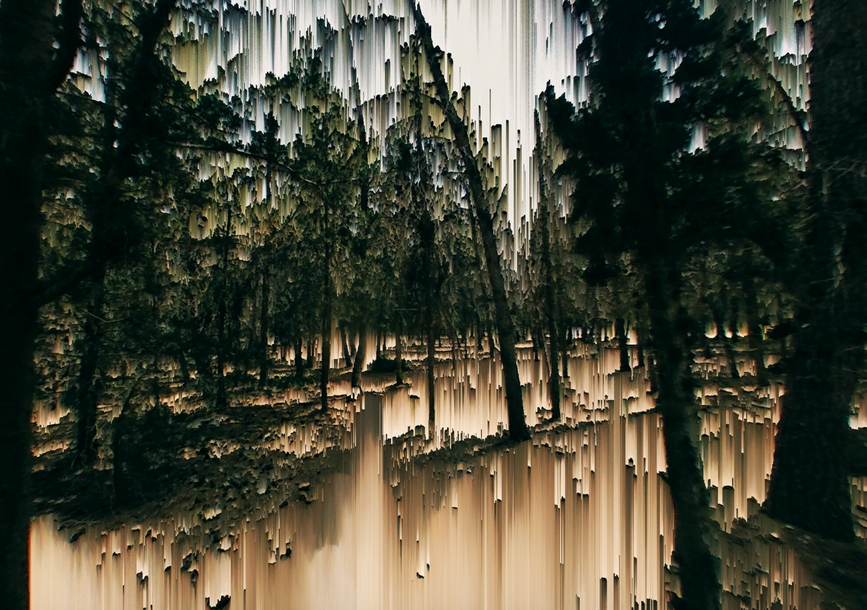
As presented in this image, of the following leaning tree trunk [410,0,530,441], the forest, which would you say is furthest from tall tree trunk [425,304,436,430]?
leaning tree trunk [410,0,530,441]

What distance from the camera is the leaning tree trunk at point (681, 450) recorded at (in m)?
3.62

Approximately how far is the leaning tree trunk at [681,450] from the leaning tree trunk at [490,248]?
595 cm

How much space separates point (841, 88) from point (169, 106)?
29.4 feet

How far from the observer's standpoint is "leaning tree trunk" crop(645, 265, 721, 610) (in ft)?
11.9

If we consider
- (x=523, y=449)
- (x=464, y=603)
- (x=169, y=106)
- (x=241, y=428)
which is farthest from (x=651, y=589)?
(x=241, y=428)

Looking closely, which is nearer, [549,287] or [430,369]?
[549,287]

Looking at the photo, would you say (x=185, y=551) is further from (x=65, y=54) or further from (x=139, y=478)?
(x=65, y=54)

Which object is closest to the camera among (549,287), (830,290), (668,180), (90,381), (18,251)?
(18,251)

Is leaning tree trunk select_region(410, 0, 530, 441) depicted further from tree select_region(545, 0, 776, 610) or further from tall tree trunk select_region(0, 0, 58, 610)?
tall tree trunk select_region(0, 0, 58, 610)

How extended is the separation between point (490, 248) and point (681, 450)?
7.31 m

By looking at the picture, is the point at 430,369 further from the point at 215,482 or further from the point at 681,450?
the point at 681,450

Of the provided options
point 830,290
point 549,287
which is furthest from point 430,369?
point 830,290

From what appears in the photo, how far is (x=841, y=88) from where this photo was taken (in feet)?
17.2

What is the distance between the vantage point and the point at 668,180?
4.58m
